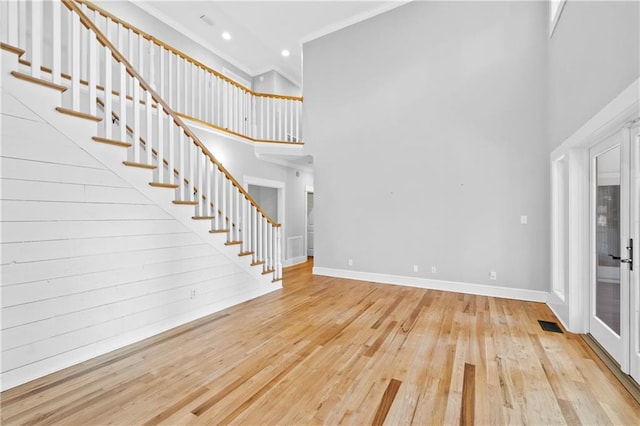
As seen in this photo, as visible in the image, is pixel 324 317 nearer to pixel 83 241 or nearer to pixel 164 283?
pixel 164 283

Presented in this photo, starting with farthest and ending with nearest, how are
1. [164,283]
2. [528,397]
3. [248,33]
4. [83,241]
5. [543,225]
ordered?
[248,33] → [543,225] → [164,283] → [83,241] → [528,397]

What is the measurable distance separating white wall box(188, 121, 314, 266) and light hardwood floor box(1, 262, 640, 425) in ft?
10.4

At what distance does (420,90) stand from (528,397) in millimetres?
4454

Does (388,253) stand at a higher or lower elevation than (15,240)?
lower

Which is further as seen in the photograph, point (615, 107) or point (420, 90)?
point (420, 90)

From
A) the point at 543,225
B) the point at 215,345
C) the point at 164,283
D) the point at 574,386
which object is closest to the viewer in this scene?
the point at 574,386

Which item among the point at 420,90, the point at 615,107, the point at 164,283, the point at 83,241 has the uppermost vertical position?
the point at 420,90

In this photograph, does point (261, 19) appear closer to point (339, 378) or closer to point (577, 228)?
point (577, 228)

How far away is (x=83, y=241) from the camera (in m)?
2.32

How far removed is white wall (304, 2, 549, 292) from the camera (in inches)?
156

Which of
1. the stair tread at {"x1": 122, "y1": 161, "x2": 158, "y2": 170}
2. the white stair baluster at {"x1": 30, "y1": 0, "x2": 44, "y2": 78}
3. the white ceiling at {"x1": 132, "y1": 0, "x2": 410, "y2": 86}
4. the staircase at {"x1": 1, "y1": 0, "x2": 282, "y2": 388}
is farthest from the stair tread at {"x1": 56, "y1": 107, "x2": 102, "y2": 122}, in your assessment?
the white ceiling at {"x1": 132, "y1": 0, "x2": 410, "y2": 86}

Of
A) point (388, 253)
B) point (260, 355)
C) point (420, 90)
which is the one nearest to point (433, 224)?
point (388, 253)

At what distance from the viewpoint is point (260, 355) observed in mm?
2420

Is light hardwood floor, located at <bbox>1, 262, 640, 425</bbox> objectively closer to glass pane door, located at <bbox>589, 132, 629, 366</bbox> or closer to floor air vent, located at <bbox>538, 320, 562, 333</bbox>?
floor air vent, located at <bbox>538, 320, 562, 333</bbox>
